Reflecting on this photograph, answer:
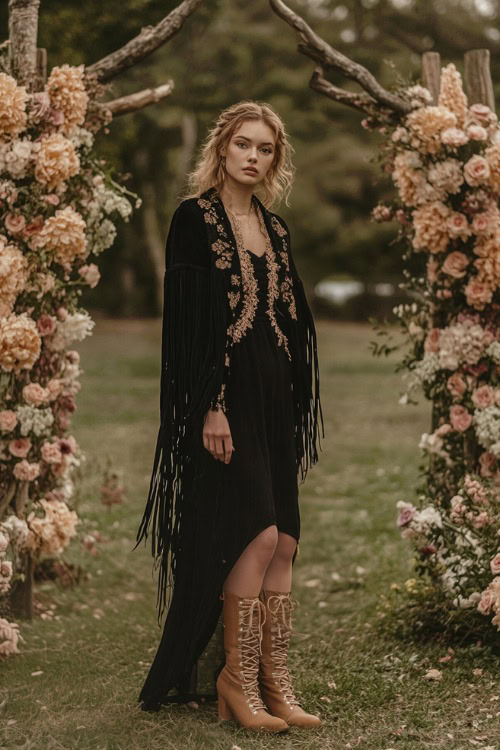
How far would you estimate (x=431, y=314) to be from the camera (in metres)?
5.20

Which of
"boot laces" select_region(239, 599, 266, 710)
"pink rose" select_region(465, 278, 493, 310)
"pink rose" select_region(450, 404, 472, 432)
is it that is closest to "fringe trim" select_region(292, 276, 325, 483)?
"boot laces" select_region(239, 599, 266, 710)

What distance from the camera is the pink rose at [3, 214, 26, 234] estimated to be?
463 cm

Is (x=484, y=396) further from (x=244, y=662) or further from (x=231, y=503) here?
(x=244, y=662)

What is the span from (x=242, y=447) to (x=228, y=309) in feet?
1.55

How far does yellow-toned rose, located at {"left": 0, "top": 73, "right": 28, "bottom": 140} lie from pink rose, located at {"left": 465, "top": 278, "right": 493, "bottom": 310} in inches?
83.6

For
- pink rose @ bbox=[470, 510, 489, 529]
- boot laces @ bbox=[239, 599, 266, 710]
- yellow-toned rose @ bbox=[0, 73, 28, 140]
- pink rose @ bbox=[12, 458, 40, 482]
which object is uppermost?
yellow-toned rose @ bbox=[0, 73, 28, 140]

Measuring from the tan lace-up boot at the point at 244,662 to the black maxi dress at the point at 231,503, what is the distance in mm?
95

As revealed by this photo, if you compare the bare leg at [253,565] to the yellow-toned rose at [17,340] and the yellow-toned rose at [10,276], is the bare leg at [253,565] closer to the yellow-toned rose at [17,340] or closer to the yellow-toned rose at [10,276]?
the yellow-toned rose at [17,340]

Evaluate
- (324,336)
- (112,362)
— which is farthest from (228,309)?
(324,336)

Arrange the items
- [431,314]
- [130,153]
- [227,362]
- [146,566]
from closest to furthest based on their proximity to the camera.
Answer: [227,362] → [431,314] → [146,566] → [130,153]

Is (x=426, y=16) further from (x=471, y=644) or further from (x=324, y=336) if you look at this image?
(x=471, y=644)

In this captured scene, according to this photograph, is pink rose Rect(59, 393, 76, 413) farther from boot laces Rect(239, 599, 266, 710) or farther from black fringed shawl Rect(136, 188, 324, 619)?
boot laces Rect(239, 599, 266, 710)

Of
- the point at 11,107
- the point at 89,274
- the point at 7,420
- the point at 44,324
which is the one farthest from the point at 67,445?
the point at 11,107

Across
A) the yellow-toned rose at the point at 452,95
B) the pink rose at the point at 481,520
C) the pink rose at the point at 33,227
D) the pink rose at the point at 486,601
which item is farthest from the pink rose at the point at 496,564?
the pink rose at the point at 33,227
